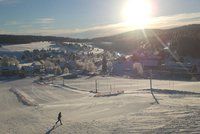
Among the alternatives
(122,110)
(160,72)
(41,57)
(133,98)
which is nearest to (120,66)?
(160,72)

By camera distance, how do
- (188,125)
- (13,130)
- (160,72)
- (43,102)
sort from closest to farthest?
(188,125) < (13,130) < (43,102) < (160,72)

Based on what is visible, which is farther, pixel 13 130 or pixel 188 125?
pixel 13 130

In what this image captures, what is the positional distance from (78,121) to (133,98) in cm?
1125

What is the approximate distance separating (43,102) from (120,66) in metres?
54.7

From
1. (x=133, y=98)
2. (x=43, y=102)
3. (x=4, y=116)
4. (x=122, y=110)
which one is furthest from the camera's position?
(x=43, y=102)

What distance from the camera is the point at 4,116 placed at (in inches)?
1487

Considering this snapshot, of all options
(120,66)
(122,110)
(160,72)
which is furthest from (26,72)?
(122,110)

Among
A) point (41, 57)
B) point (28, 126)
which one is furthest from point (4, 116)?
point (41, 57)

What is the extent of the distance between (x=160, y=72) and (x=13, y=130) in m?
54.2

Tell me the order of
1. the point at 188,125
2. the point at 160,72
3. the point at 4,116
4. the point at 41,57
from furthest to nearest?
the point at 41,57, the point at 160,72, the point at 4,116, the point at 188,125

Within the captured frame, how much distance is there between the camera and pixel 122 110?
1375 inches

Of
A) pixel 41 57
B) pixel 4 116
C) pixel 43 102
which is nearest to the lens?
pixel 4 116

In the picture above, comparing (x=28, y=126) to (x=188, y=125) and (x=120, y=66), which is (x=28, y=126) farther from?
(x=120, y=66)

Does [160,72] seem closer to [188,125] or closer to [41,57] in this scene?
[188,125]
